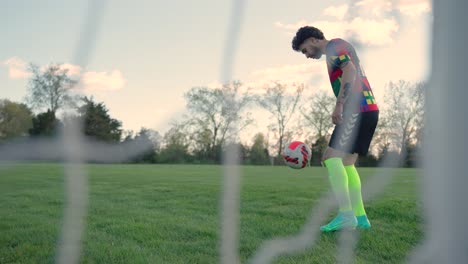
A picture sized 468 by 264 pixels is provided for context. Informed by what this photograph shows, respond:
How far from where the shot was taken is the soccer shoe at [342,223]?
313 cm

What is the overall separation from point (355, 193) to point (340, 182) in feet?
0.79

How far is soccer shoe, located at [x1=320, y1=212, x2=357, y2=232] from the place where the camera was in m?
3.13

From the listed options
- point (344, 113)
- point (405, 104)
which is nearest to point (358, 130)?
point (344, 113)

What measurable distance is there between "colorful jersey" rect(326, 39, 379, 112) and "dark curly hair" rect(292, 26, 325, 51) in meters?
0.12

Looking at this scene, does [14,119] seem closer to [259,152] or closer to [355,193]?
[259,152]

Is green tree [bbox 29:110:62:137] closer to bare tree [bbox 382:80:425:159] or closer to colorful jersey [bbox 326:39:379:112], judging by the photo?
bare tree [bbox 382:80:425:159]

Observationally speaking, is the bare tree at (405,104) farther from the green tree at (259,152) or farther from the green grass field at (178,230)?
the green tree at (259,152)

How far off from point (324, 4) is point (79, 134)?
1606 millimetres

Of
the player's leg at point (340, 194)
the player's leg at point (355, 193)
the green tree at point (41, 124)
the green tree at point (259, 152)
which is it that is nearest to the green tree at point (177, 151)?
the green tree at point (259, 152)

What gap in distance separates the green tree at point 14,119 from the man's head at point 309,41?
937 inches

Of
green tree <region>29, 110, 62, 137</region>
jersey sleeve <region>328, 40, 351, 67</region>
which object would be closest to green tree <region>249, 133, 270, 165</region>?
green tree <region>29, 110, 62, 137</region>

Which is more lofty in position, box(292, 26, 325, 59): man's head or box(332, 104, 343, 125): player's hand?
box(292, 26, 325, 59): man's head

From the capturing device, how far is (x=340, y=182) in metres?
3.21

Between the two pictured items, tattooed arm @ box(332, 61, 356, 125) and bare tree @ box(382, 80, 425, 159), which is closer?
tattooed arm @ box(332, 61, 356, 125)
